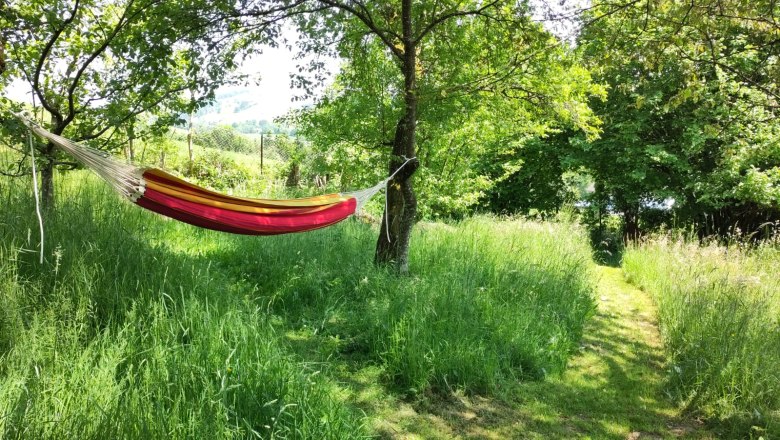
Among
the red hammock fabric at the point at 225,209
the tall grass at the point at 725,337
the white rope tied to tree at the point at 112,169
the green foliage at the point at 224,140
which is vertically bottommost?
the tall grass at the point at 725,337

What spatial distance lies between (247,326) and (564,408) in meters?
1.83

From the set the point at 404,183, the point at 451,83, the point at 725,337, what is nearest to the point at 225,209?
the point at 404,183

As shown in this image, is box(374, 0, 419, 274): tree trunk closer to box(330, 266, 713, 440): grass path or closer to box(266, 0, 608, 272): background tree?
box(266, 0, 608, 272): background tree

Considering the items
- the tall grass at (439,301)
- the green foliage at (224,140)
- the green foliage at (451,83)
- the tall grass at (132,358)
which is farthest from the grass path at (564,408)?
the green foliage at (224,140)

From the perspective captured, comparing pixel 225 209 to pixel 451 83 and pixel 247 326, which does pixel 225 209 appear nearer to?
pixel 247 326

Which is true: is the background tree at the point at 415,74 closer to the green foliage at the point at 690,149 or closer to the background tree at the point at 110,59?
the background tree at the point at 110,59

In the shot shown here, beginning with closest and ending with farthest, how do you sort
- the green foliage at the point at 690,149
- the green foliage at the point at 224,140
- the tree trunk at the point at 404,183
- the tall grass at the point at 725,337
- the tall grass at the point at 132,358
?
the tall grass at the point at 132,358 < the tall grass at the point at 725,337 < the tree trunk at the point at 404,183 < the green foliage at the point at 690,149 < the green foliage at the point at 224,140

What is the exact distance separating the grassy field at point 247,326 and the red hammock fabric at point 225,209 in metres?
0.35

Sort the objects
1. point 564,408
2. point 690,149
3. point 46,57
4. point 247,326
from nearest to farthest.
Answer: point 247,326 → point 564,408 → point 46,57 → point 690,149

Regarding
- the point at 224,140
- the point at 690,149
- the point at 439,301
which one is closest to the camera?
the point at 439,301

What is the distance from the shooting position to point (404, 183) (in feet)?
12.7

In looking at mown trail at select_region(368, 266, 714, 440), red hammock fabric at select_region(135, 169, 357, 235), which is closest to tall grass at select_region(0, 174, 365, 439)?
red hammock fabric at select_region(135, 169, 357, 235)

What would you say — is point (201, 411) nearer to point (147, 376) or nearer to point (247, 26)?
point (147, 376)

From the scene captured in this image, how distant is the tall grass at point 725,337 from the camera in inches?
106
